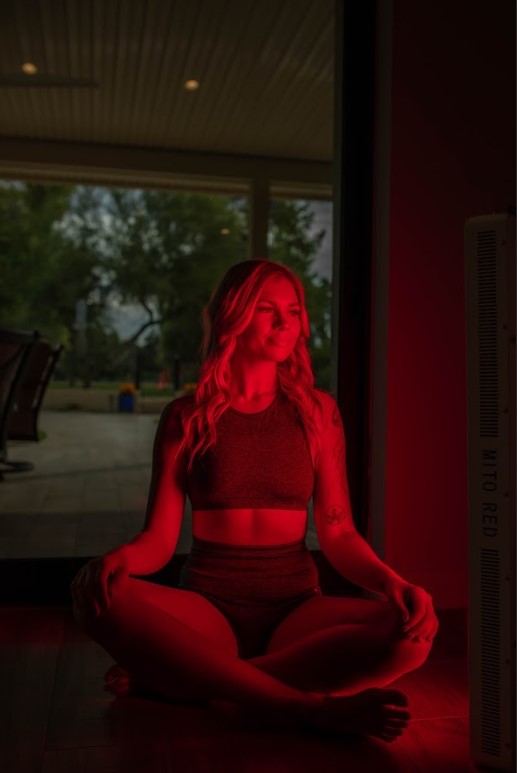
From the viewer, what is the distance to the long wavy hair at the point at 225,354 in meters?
1.46

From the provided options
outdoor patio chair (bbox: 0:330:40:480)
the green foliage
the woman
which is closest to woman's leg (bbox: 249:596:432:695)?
the woman

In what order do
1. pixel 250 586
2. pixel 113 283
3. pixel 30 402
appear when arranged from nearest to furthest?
1. pixel 250 586
2. pixel 30 402
3. pixel 113 283

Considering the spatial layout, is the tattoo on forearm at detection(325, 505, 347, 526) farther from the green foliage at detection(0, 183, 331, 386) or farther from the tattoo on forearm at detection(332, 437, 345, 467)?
the green foliage at detection(0, 183, 331, 386)

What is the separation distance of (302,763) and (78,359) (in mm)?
13337

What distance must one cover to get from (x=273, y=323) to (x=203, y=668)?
2.12 ft

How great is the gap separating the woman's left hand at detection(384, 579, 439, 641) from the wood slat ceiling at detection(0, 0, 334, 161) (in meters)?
3.70

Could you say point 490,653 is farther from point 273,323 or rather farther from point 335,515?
point 273,323

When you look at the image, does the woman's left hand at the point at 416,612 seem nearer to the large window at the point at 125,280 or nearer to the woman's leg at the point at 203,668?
the woman's leg at the point at 203,668

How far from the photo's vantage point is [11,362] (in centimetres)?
412

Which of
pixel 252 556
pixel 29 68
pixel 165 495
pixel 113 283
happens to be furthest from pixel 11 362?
pixel 113 283

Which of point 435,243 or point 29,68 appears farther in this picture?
point 29,68

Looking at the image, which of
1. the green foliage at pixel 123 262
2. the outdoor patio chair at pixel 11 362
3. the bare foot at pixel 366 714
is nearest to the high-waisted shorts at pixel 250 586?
the bare foot at pixel 366 714

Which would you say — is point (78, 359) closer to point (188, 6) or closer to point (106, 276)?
point (106, 276)

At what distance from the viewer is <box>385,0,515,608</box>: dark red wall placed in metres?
2.16
